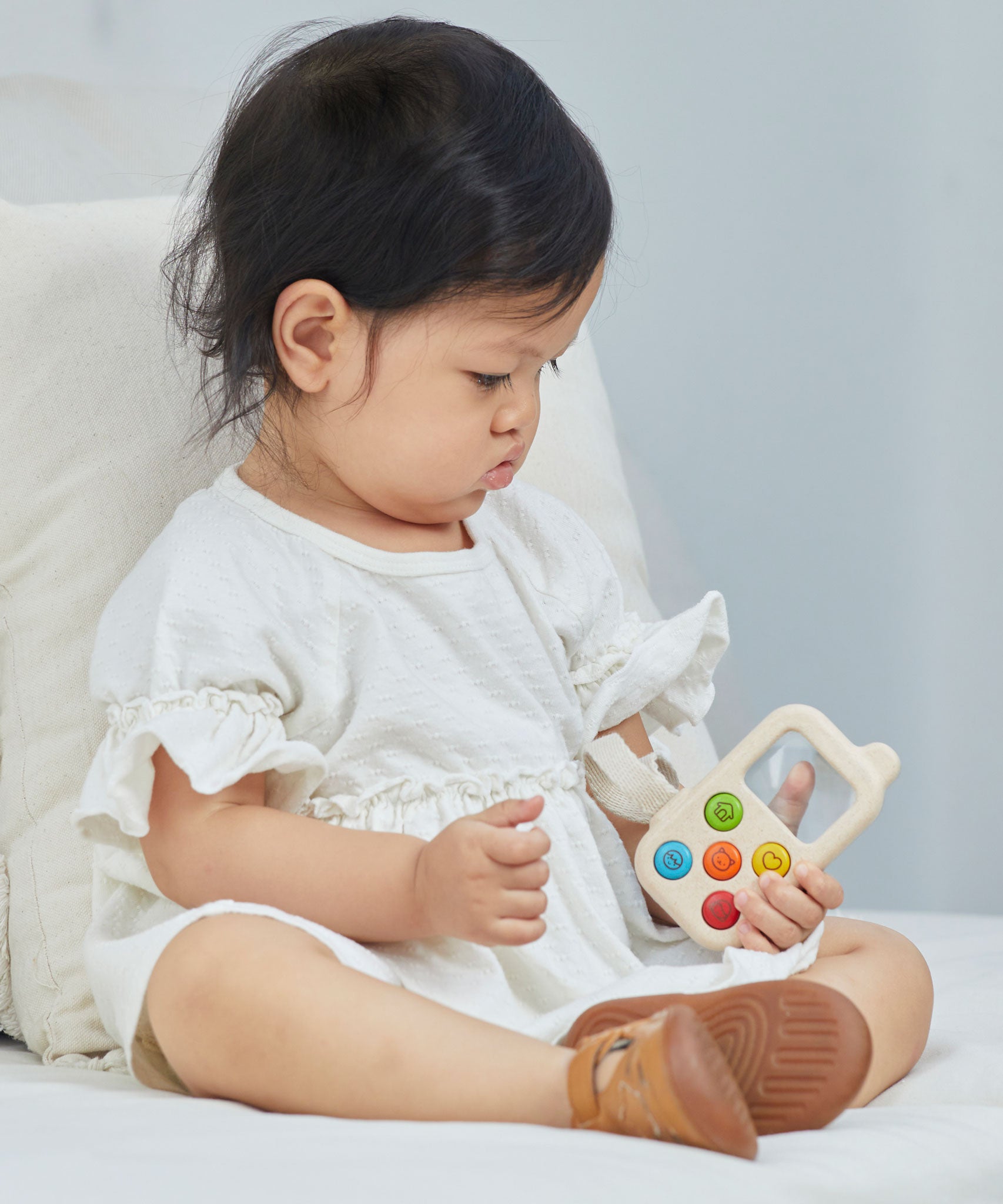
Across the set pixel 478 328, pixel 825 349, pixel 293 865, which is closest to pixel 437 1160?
pixel 293 865

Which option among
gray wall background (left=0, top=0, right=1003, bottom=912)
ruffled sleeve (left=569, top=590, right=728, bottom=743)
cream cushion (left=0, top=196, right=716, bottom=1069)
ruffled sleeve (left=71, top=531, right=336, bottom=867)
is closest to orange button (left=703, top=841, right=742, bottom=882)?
ruffled sleeve (left=569, top=590, right=728, bottom=743)

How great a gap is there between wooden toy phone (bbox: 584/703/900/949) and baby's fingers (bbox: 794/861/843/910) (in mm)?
15

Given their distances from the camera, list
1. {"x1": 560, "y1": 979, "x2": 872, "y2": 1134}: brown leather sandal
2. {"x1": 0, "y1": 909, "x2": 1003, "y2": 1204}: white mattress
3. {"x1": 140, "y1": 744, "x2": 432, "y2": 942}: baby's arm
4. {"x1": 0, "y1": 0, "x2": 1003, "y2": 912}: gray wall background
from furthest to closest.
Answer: {"x1": 0, "y1": 0, "x2": 1003, "y2": 912}: gray wall background < {"x1": 140, "y1": 744, "x2": 432, "y2": 942}: baby's arm < {"x1": 560, "y1": 979, "x2": 872, "y2": 1134}: brown leather sandal < {"x1": 0, "y1": 909, "x2": 1003, "y2": 1204}: white mattress

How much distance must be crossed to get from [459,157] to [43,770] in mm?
425

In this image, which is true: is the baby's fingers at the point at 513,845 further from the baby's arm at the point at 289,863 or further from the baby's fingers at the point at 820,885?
the baby's fingers at the point at 820,885

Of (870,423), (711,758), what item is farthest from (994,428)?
(711,758)

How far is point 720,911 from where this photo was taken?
0.71 metres

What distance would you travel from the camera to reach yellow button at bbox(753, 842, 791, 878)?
709mm

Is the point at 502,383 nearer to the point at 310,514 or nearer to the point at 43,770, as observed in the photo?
the point at 310,514

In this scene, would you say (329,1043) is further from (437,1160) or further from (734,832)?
(734,832)

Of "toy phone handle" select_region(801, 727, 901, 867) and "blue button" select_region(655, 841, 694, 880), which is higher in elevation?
"toy phone handle" select_region(801, 727, 901, 867)

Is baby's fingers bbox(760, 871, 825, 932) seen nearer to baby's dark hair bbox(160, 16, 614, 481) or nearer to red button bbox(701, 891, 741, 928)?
red button bbox(701, 891, 741, 928)

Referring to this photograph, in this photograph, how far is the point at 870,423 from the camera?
1.41m

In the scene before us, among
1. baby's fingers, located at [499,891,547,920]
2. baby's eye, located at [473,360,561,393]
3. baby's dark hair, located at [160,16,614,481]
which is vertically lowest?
baby's fingers, located at [499,891,547,920]
